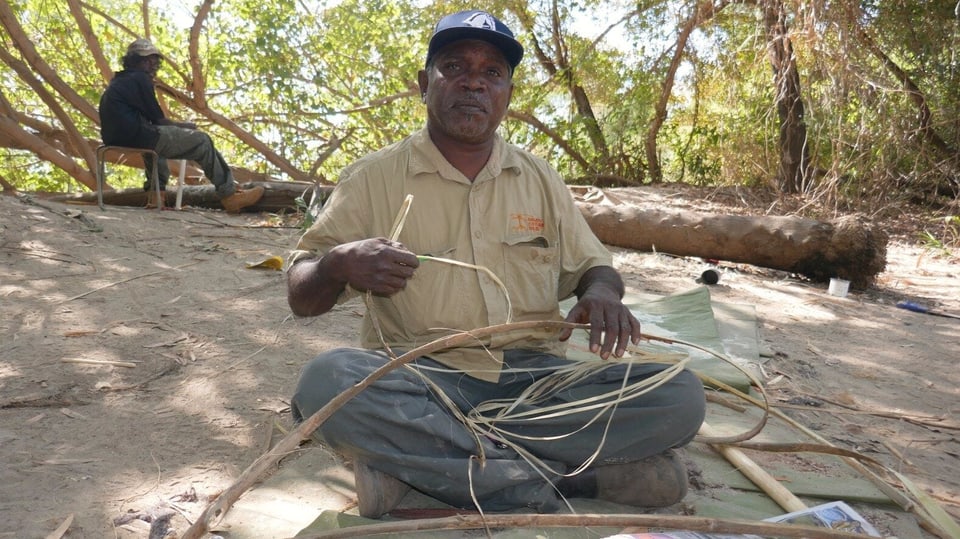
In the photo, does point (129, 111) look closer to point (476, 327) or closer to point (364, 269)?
point (476, 327)

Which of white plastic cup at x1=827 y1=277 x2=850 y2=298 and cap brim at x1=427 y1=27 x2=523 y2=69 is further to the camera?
white plastic cup at x1=827 y1=277 x2=850 y2=298

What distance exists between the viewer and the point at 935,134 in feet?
24.6

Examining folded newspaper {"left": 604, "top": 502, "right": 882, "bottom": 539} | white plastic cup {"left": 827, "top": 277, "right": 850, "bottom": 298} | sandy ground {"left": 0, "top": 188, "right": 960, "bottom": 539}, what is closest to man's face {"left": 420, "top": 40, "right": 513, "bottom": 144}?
sandy ground {"left": 0, "top": 188, "right": 960, "bottom": 539}

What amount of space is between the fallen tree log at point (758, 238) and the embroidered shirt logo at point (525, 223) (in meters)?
3.42

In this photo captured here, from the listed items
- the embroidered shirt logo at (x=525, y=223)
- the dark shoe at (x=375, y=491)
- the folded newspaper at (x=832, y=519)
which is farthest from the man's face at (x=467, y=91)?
the folded newspaper at (x=832, y=519)

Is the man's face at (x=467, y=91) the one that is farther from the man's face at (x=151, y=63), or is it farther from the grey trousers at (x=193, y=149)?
the man's face at (x=151, y=63)

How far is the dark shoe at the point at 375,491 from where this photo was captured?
5.46 feet

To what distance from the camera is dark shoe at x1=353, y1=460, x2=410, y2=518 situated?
5.46ft

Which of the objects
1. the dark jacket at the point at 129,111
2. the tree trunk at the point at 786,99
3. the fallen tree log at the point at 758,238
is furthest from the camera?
the tree trunk at the point at 786,99

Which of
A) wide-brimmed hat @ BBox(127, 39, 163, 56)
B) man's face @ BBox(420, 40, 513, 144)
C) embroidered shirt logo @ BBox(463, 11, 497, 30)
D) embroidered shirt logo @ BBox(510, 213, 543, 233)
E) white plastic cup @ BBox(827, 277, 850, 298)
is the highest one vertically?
wide-brimmed hat @ BBox(127, 39, 163, 56)

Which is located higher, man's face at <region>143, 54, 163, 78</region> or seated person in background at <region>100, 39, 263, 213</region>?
man's face at <region>143, 54, 163, 78</region>

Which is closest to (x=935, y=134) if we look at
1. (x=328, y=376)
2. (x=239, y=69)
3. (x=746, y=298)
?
(x=746, y=298)

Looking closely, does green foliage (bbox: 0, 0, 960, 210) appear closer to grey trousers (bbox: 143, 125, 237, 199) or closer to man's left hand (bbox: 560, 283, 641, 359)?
grey trousers (bbox: 143, 125, 237, 199)

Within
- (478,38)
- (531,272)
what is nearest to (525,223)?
(531,272)
